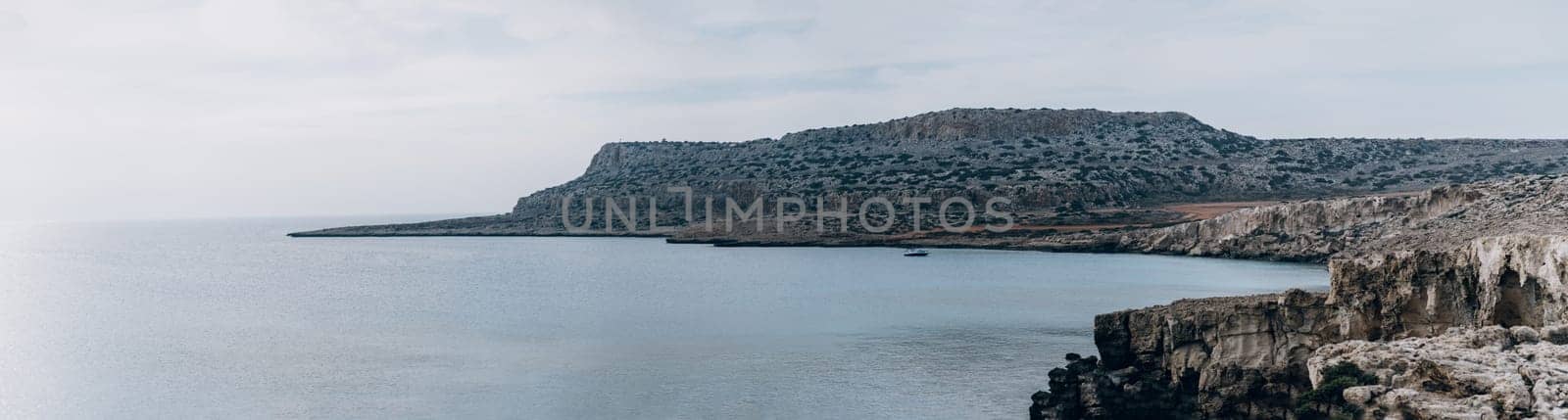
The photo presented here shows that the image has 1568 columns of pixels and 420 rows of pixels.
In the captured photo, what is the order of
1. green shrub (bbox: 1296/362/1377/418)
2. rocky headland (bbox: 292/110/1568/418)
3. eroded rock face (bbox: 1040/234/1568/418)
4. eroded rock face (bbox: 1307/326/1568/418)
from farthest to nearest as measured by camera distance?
rocky headland (bbox: 292/110/1568/418) < green shrub (bbox: 1296/362/1377/418) < eroded rock face (bbox: 1040/234/1568/418) < eroded rock face (bbox: 1307/326/1568/418)

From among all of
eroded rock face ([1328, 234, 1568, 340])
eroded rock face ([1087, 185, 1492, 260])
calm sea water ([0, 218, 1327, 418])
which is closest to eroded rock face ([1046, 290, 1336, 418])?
eroded rock face ([1328, 234, 1568, 340])

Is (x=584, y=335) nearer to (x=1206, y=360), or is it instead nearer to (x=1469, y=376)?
(x=1206, y=360)

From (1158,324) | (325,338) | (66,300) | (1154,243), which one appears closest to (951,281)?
(1154,243)

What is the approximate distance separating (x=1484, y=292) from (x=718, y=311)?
27.3 metres

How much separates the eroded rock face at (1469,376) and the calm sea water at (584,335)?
8.88 metres

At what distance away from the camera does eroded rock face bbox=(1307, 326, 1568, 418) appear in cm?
1227

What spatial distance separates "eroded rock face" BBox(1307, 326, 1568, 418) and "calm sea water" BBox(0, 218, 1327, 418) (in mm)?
8876

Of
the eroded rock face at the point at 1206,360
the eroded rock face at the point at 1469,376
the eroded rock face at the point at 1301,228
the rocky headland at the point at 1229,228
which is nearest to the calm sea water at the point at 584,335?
the eroded rock face at the point at 1206,360

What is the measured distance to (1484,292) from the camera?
1688cm

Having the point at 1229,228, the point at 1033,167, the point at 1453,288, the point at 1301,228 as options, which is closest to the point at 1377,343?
the point at 1453,288

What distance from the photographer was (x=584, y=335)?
1393 inches

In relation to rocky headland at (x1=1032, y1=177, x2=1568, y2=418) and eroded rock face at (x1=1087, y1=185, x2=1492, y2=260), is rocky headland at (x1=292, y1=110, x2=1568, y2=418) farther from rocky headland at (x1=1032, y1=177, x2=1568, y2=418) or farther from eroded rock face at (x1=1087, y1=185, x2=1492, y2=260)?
eroded rock face at (x1=1087, y1=185, x2=1492, y2=260)

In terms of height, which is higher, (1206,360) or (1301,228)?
(1301,228)

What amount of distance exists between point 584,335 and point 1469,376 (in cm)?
2592
